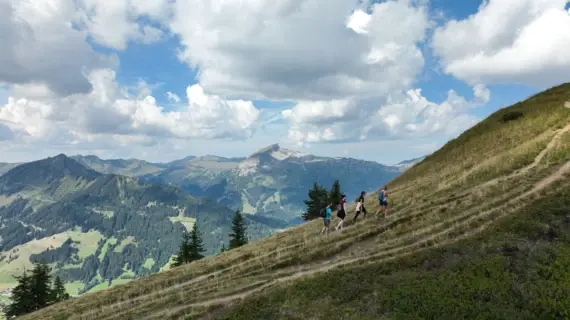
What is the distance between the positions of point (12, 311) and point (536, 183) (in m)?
94.9

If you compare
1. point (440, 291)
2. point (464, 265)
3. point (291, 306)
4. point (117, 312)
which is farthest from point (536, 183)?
point (117, 312)

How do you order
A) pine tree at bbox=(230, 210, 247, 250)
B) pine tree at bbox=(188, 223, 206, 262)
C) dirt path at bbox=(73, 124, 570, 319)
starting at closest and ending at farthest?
dirt path at bbox=(73, 124, 570, 319) < pine tree at bbox=(188, 223, 206, 262) < pine tree at bbox=(230, 210, 247, 250)

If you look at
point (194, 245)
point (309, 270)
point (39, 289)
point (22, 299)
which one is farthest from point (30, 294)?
point (309, 270)

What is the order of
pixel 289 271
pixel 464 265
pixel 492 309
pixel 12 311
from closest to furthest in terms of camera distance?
1. pixel 492 309
2. pixel 464 265
3. pixel 289 271
4. pixel 12 311

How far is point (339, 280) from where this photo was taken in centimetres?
1931

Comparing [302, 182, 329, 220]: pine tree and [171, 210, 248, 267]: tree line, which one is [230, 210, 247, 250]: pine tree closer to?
[171, 210, 248, 267]: tree line

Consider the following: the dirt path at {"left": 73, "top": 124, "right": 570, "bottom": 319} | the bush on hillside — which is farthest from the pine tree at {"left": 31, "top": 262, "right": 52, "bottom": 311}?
the bush on hillside

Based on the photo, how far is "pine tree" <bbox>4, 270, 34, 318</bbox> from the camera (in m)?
70.9

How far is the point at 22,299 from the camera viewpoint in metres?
71.2

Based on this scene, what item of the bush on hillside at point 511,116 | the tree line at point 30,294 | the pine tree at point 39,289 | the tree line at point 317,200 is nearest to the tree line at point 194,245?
the tree line at point 317,200

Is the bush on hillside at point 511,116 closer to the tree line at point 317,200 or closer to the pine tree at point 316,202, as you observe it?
the tree line at point 317,200

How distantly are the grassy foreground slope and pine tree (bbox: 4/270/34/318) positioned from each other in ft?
179

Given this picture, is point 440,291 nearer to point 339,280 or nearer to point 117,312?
point 339,280

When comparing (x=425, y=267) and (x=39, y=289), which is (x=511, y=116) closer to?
(x=425, y=267)
